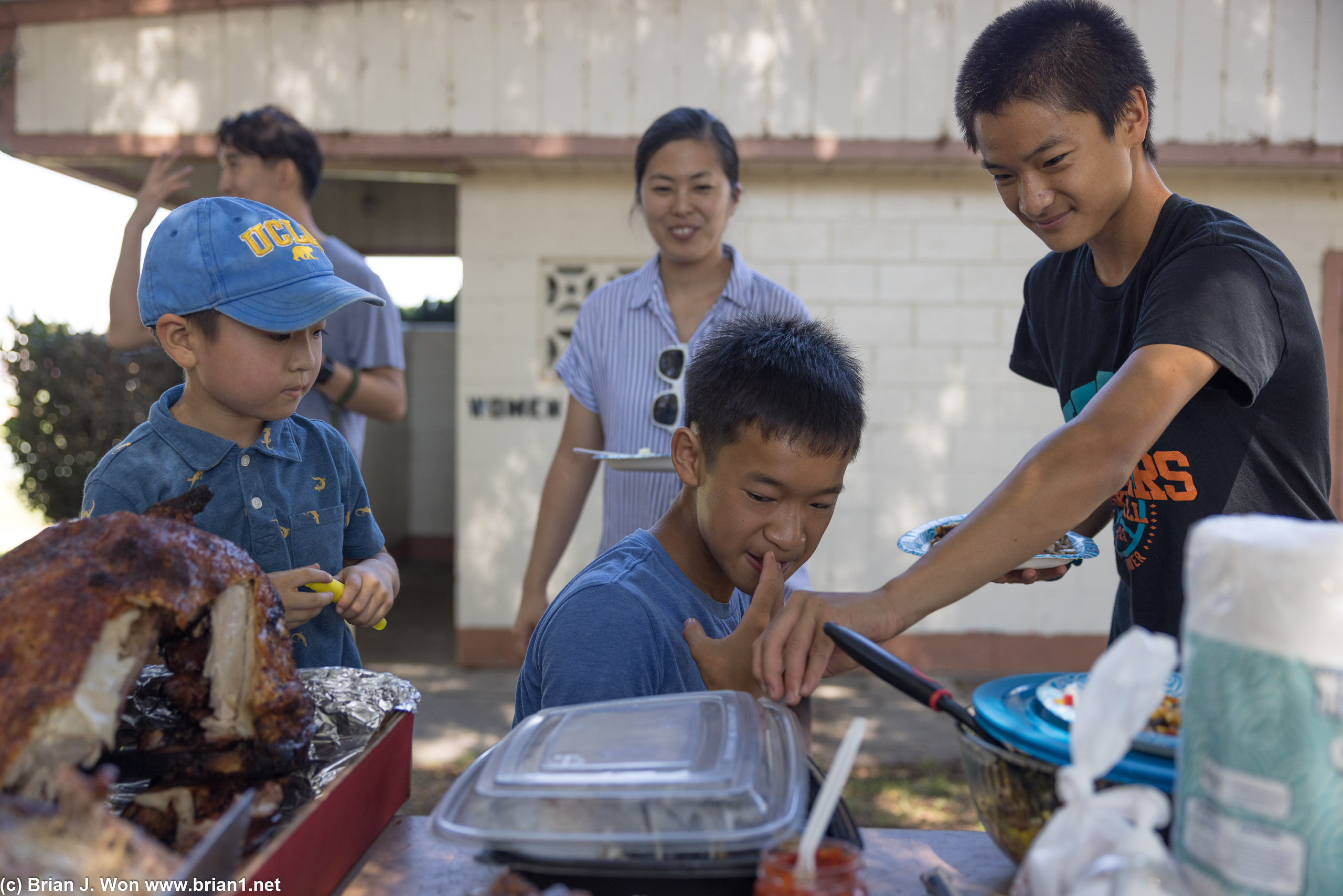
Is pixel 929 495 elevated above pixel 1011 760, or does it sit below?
below

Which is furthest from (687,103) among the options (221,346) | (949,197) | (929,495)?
(221,346)

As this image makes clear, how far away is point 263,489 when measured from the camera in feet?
6.33

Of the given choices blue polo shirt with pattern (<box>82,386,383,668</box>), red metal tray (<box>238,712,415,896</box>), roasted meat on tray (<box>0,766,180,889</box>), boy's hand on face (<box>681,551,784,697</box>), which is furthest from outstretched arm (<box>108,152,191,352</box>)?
roasted meat on tray (<box>0,766,180,889</box>)

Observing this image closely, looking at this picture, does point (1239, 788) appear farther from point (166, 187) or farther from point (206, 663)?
point (166, 187)

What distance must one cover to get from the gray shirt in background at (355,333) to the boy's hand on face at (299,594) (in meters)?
1.46

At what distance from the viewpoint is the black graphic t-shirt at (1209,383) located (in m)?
1.55

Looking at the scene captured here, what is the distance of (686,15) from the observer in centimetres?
563

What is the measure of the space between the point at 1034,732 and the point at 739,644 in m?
0.51

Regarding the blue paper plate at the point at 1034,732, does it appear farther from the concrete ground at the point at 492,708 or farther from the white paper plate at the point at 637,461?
the concrete ground at the point at 492,708

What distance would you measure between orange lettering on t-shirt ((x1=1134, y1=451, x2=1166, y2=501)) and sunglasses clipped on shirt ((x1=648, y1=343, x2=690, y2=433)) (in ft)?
4.19

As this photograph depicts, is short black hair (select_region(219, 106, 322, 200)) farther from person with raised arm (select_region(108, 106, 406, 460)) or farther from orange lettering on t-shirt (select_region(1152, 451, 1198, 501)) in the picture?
orange lettering on t-shirt (select_region(1152, 451, 1198, 501))

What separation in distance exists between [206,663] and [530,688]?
0.61m

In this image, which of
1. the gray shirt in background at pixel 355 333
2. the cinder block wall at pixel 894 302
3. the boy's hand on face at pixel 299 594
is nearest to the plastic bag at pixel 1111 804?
the boy's hand on face at pixel 299 594

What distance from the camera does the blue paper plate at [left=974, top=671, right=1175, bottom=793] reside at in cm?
102
